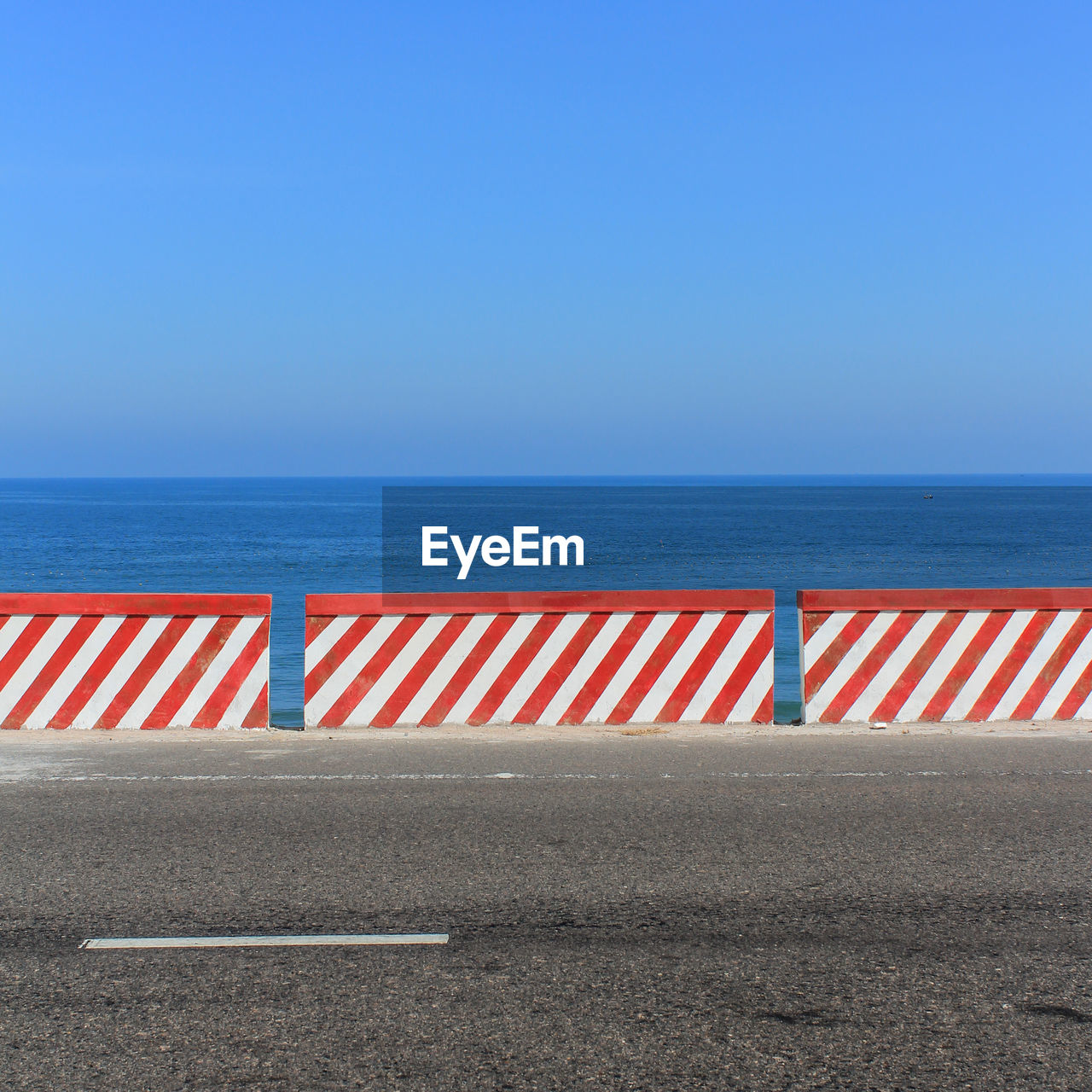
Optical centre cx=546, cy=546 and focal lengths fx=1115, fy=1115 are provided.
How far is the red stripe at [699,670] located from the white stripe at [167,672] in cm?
405

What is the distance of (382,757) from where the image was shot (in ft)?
27.5

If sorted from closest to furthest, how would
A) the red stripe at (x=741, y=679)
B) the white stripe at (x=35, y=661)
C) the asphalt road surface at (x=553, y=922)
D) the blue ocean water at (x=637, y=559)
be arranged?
the asphalt road surface at (x=553, y=922)
the white stripe at (x=35, y=661)
the red stripe at (x=741, y=679)
the blue ocean water at (x=637, y=559)

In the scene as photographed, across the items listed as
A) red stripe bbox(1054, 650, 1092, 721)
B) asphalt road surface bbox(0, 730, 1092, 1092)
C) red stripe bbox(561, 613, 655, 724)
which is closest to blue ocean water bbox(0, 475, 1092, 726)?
red stripe bbox(1054, 650, 1092, 721)

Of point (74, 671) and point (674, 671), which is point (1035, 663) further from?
point (74, 671)

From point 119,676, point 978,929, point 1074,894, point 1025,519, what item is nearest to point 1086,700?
point 1074,894

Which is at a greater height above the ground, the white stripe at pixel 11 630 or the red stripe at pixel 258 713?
the white stripe at pixel 11 630

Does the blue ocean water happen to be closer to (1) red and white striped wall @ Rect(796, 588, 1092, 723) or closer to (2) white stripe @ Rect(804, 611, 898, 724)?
(1) red and white striped wall @ Rect(796, 588, 1092, 723)

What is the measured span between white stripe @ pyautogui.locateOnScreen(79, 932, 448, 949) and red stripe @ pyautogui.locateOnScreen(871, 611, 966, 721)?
6.37 metres

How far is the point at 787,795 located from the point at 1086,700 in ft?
15.0

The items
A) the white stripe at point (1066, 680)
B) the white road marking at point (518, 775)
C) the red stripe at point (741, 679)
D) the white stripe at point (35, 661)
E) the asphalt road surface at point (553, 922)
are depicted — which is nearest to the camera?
the asphalt road surface at point (553, 922)

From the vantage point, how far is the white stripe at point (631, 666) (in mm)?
9797

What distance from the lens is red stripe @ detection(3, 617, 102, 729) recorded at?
372 inches

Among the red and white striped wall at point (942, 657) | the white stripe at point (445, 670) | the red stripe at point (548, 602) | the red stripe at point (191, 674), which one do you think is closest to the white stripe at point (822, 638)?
the red and white striped wall at point (942, 657)

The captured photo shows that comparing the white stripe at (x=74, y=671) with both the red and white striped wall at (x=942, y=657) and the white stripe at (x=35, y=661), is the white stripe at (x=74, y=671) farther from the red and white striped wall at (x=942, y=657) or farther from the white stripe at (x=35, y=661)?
the red and white striped wall at (x=942, y=657)
